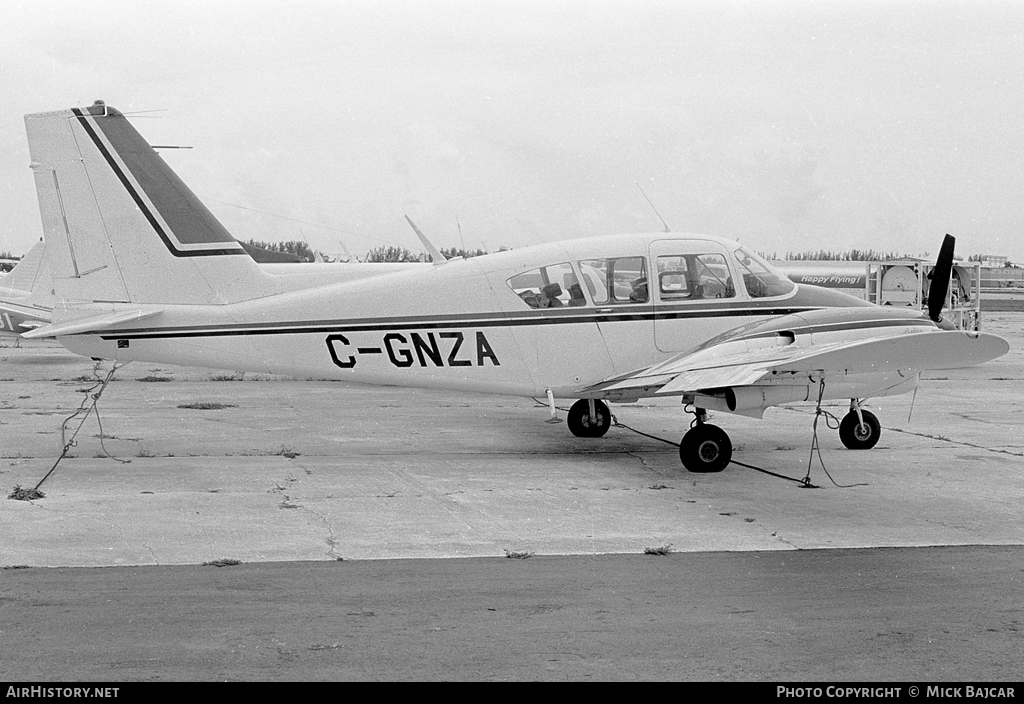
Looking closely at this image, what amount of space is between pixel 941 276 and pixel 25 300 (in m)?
19.9

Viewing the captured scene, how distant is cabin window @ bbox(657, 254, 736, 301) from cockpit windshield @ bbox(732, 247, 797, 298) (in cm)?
→ 20

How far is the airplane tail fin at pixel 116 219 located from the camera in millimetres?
11109

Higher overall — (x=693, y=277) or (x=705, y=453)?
(x=693, y=277)

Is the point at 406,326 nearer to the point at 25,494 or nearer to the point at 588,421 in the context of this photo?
the point at 588,421

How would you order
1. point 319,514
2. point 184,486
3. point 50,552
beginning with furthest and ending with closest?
point 184,486, point 319,514, point 50,552

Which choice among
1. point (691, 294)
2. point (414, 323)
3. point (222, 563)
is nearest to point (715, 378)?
point (691, 294)

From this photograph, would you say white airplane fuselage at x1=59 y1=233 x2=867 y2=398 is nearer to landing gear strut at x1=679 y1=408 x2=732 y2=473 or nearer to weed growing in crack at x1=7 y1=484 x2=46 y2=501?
landing gear strut at x1=679 y1=408 x2=732 y2=473

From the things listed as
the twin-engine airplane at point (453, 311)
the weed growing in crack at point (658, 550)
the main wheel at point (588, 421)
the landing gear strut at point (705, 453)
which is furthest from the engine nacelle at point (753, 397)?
the weed growing in crack at point (658, 550)

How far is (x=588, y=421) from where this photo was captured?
13180mm

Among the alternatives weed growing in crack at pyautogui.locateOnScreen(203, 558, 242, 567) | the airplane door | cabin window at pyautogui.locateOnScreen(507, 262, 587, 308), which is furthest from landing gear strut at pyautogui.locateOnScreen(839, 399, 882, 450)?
weed growing in crack at pyautogui.locateOnScreen(203, 558, 242, 567)

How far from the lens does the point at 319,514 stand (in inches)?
340

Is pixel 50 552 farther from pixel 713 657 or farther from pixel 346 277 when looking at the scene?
pixel 346 277

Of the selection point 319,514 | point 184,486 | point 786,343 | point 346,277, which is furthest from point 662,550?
point 346,277
